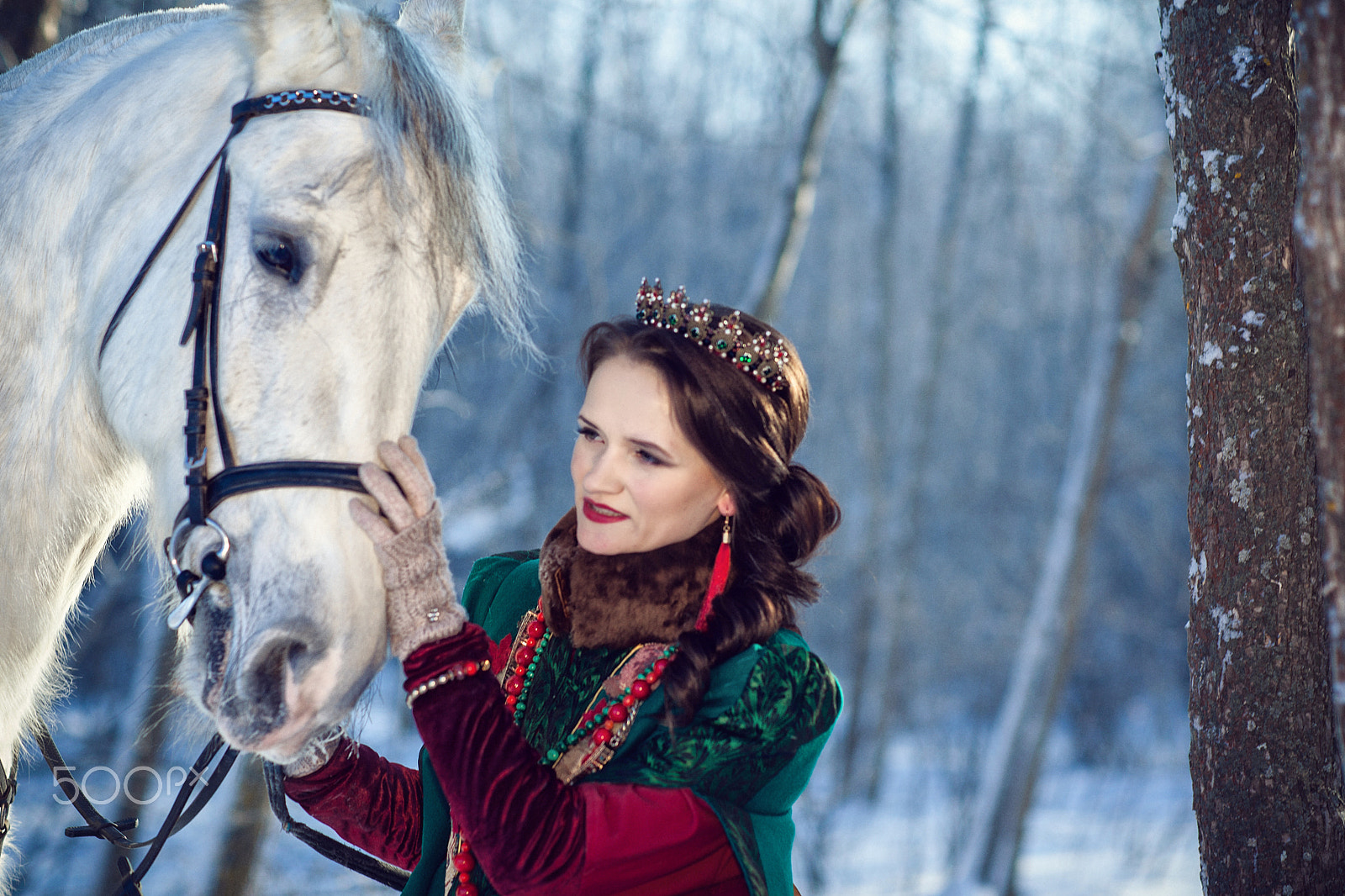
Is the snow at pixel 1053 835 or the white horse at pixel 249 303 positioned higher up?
the white horse at pixel 249 303

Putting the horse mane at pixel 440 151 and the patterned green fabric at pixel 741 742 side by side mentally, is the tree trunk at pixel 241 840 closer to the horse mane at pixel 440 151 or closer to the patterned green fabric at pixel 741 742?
the patterned green fabric at pixel 741 742

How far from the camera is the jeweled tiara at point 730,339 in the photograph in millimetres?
1568

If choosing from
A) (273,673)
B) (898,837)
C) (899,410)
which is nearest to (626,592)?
(273,673)

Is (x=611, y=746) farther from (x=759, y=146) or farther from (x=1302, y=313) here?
(x=759, y=146)

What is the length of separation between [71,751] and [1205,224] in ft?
17.9

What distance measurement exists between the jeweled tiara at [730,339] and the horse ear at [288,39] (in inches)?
A: 26.3

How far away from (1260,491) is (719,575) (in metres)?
0.98

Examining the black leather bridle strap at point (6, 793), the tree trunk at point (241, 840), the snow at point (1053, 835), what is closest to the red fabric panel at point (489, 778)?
the black leather bridle strap at point (6, 793)

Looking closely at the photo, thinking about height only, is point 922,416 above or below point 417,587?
above

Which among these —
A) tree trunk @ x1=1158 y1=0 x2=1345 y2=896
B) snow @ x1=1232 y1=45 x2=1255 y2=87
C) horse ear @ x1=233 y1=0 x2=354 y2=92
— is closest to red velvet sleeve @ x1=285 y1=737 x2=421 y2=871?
horse ear @ x1=233 y1=0 x2=354 y2=92

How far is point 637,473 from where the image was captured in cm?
154

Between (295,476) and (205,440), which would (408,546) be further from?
(205,440)

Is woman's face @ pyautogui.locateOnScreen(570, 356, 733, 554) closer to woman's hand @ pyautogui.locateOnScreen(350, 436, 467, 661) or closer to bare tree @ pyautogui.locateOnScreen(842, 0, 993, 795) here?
woman's hand @ pyautogui.locateOnScreen(350, 436, 467, 661)

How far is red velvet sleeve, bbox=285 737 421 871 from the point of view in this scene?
5.14 ft
